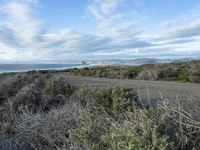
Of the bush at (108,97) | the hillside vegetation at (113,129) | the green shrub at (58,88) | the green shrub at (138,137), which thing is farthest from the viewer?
the green shrub at (58,88)

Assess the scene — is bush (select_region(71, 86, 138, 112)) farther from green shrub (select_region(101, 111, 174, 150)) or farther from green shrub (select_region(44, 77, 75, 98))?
green shrub (select_region(101, 111, 174, 150))

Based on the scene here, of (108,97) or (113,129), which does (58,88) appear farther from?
(113,129)

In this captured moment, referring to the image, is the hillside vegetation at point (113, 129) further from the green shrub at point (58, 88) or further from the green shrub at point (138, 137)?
the green shrub at point (58, 88)

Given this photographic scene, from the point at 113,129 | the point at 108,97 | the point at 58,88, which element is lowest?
the point at 58,88

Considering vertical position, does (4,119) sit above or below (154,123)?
below

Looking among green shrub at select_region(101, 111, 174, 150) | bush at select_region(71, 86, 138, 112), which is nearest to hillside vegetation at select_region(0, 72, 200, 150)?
green shrub at select_region(101, 111, 174, 150)

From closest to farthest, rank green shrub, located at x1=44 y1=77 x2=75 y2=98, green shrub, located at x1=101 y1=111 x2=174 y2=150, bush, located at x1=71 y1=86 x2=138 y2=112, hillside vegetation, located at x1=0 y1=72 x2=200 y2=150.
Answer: green shrub, located at x1=101 y1=111 x2=174 y2=150, hillside vegetation, located at x1=0 y1=72 x2=200 y2=150, bush, located at x1=71 y1=86 x2=138 y2=112, green shrub, located at x1=44 y1=77 x2=75 y2=98

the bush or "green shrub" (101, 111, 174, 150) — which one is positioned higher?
"green shrub" (101, 111, 174, 150)

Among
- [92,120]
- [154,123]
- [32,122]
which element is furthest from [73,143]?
[32,122]

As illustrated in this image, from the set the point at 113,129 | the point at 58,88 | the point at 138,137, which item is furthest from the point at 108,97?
the point at 138,137

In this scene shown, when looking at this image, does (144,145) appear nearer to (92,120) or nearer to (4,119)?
(92,120)

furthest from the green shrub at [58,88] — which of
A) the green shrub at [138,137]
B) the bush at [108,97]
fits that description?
the green shrub at [138,137]

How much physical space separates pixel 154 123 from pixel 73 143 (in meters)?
1.67

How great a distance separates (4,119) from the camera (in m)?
11.9
